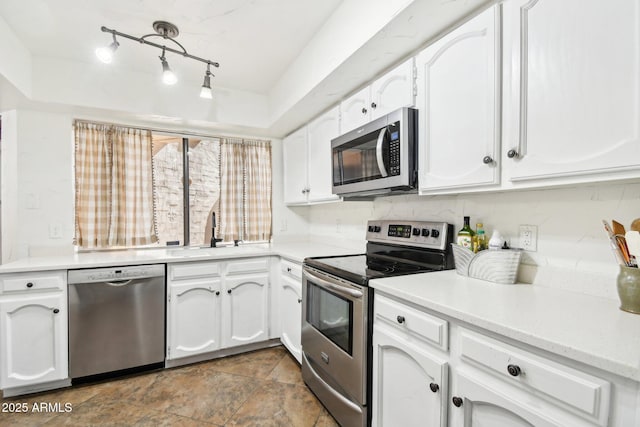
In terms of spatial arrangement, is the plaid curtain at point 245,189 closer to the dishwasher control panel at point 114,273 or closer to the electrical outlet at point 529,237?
the dishwasher control panel at point 114,273

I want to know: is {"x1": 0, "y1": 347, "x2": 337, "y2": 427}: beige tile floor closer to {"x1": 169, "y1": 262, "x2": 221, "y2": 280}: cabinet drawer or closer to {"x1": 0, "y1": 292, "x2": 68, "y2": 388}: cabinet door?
{"x1": 0, "y1": 292, "x2": 68, "y2": 388}: cabinet door

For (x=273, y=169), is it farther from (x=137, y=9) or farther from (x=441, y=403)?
(x=441, y=403)

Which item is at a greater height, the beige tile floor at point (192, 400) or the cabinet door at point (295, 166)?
the cabinet door at point (295, 166)

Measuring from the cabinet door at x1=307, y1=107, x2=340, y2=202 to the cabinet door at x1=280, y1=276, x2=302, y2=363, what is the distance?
2.43 ft

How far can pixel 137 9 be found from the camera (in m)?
1.76

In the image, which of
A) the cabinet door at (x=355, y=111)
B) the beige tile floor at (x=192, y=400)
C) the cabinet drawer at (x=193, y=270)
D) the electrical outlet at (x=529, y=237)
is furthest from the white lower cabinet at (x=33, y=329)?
the electrical outlet at (x=529, y=237)

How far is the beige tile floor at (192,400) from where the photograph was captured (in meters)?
1.78

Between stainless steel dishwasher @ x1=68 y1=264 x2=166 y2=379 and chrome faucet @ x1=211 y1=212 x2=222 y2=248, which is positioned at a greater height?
chrome faucet @ x1=211 y1=212 x2=222 y2=248

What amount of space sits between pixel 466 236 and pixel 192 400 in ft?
6.48

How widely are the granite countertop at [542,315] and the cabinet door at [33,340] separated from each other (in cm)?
219

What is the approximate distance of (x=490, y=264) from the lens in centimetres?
136

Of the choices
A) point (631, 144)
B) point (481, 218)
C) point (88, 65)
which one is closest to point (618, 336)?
point (631, 144)

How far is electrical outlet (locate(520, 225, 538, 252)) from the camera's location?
1331 mm

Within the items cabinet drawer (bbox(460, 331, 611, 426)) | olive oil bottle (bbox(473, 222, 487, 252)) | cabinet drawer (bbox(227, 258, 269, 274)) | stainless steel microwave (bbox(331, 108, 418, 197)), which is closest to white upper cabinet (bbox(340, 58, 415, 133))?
stainless steel microwave (bbox(331, 108, 418, 197))
